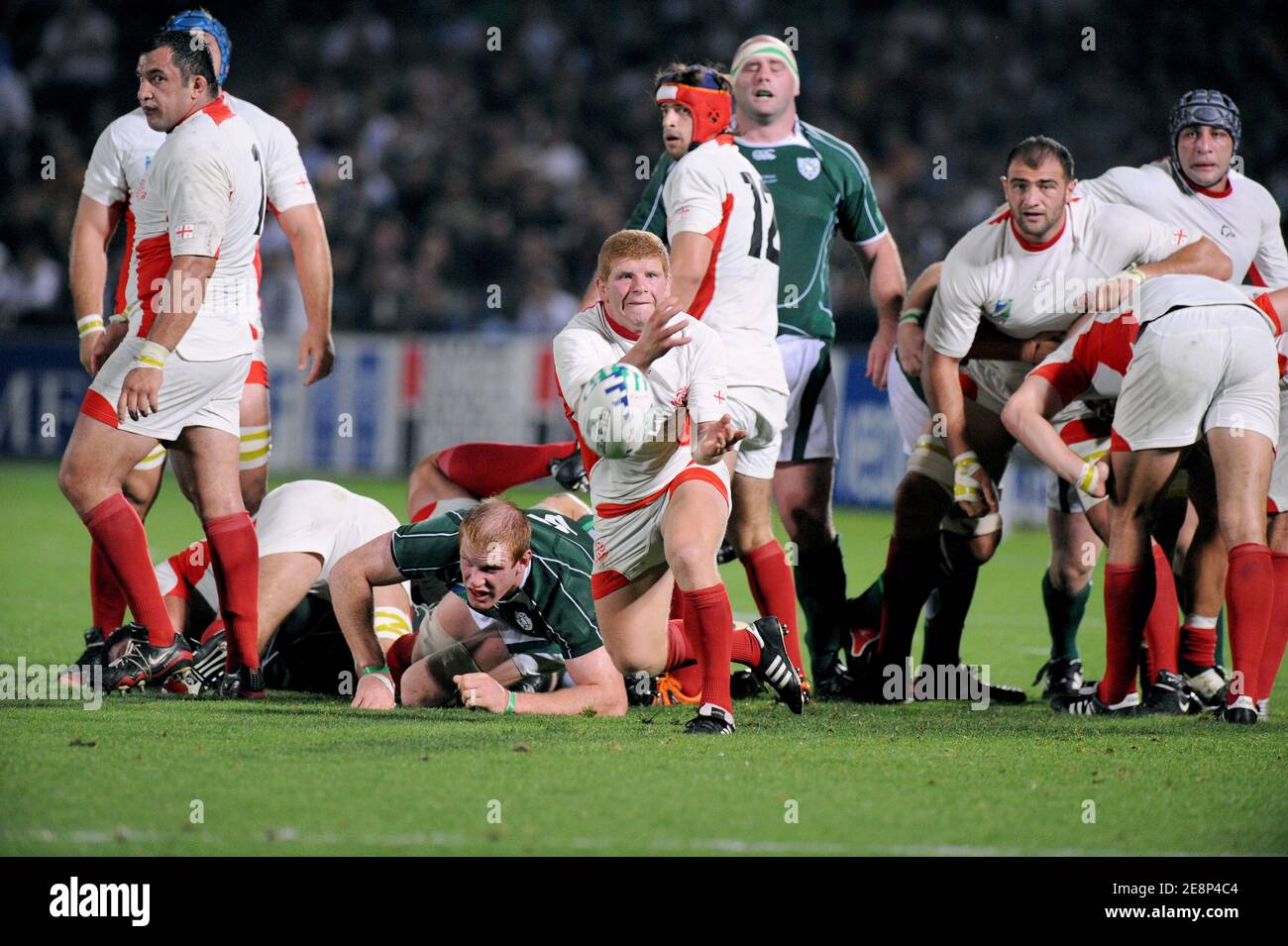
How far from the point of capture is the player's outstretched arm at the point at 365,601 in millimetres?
5426

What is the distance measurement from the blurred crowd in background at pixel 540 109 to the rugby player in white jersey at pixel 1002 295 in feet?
26.6

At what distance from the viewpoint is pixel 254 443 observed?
6211 mm

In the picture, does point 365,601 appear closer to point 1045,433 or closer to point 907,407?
point 1045,433

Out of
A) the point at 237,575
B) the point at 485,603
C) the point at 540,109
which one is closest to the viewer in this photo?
the point at 485,603

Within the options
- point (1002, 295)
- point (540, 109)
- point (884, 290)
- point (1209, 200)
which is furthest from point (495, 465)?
point (540, 109)

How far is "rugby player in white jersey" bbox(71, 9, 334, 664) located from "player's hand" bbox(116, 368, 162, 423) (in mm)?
681

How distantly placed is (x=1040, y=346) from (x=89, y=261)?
3459 millimetres

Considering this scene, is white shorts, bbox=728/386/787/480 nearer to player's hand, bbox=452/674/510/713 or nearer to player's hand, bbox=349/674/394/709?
player's hand, bbox=452/674/510/713

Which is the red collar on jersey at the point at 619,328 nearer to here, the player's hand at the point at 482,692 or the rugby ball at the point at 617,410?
the rugby ball at the point at 617,410

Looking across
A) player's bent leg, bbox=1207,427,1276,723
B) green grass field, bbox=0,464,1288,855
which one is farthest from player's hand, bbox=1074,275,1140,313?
green grass field, bbox=0,464,1288,855

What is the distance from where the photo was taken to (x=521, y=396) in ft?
50.6

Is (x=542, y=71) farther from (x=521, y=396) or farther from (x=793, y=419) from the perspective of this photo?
(x=793, y=419)

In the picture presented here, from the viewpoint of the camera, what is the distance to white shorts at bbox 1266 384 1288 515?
5887 mm
